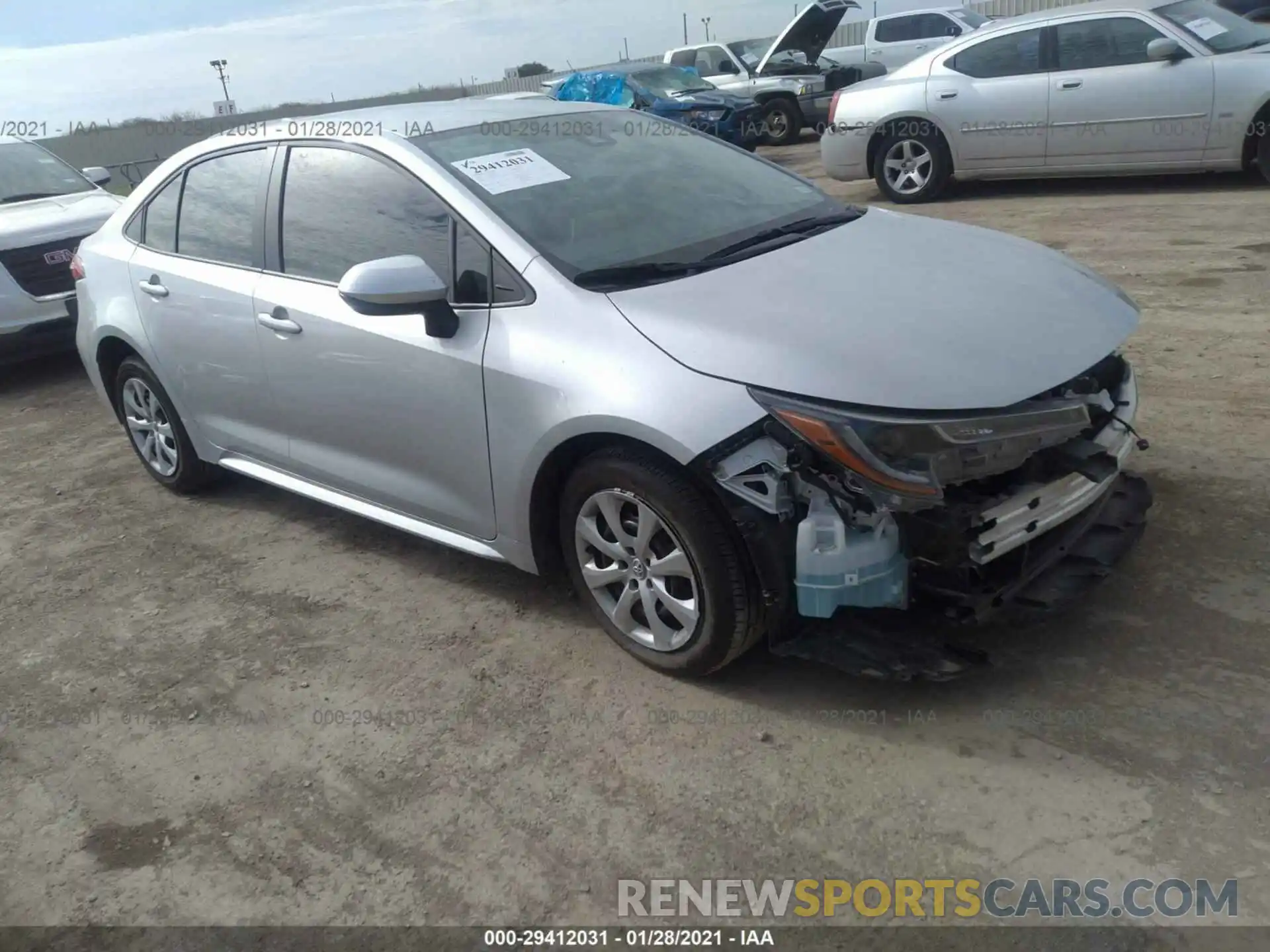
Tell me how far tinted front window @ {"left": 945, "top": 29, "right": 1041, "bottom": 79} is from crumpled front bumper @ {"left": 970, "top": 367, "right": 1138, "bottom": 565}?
7.24 metres

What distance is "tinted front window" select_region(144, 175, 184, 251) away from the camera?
4.63 m

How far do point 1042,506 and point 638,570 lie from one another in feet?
3.82

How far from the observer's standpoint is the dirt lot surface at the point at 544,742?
8.41 feet

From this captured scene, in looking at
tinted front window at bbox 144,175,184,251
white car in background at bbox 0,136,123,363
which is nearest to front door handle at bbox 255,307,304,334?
tinted front window at bbox 144,175,184,251

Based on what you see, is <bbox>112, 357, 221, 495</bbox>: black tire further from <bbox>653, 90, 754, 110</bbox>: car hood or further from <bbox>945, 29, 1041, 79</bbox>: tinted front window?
<bbox>653, 90, 754, 110</bbox>: car hood

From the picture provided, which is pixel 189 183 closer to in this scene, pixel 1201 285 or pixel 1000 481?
pixel 1000 481

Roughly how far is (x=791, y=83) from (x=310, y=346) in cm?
1488

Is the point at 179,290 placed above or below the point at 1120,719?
above

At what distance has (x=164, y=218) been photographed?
470cm

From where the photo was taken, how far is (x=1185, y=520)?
3.75 metres

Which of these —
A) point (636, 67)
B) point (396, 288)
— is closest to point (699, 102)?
point (636, 67)

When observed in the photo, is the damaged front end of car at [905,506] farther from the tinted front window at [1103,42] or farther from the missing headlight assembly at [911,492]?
the tinted front window at [1103,42]

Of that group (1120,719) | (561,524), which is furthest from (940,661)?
(561,524)

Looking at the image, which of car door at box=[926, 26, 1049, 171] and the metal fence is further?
the metal fence
